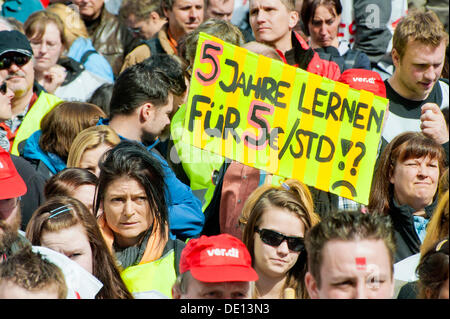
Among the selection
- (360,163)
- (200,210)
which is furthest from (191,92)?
(360,163)

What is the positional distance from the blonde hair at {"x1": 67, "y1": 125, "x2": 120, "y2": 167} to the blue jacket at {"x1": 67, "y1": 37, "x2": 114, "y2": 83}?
2.29m

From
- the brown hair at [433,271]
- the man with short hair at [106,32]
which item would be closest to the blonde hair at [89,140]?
the brown hair at [433,271]

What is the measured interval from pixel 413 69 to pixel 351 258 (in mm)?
2550

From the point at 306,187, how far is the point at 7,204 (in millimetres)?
1765

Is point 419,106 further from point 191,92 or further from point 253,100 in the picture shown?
point 191,92

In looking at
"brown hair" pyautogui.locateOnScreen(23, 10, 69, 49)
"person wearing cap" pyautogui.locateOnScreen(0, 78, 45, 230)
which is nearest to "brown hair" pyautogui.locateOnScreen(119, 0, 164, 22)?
"brown hair" pyautogui.locateOnScreen(23, 10, 69, 49)

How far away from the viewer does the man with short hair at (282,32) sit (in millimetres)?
6512

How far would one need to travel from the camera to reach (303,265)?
4.74 metres

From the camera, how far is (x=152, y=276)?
4.57 metres

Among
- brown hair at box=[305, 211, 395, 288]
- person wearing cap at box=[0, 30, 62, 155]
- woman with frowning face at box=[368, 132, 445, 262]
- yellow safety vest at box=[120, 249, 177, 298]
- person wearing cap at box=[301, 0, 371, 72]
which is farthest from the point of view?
person wearing cap at box=[301, 0, 371, 72]

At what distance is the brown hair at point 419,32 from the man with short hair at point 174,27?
2178 millimetres

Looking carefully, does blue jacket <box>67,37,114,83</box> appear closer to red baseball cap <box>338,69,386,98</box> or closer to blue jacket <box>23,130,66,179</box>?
blue jacket <box>23,130,66,179</box>

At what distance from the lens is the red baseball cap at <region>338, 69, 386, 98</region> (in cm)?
571
